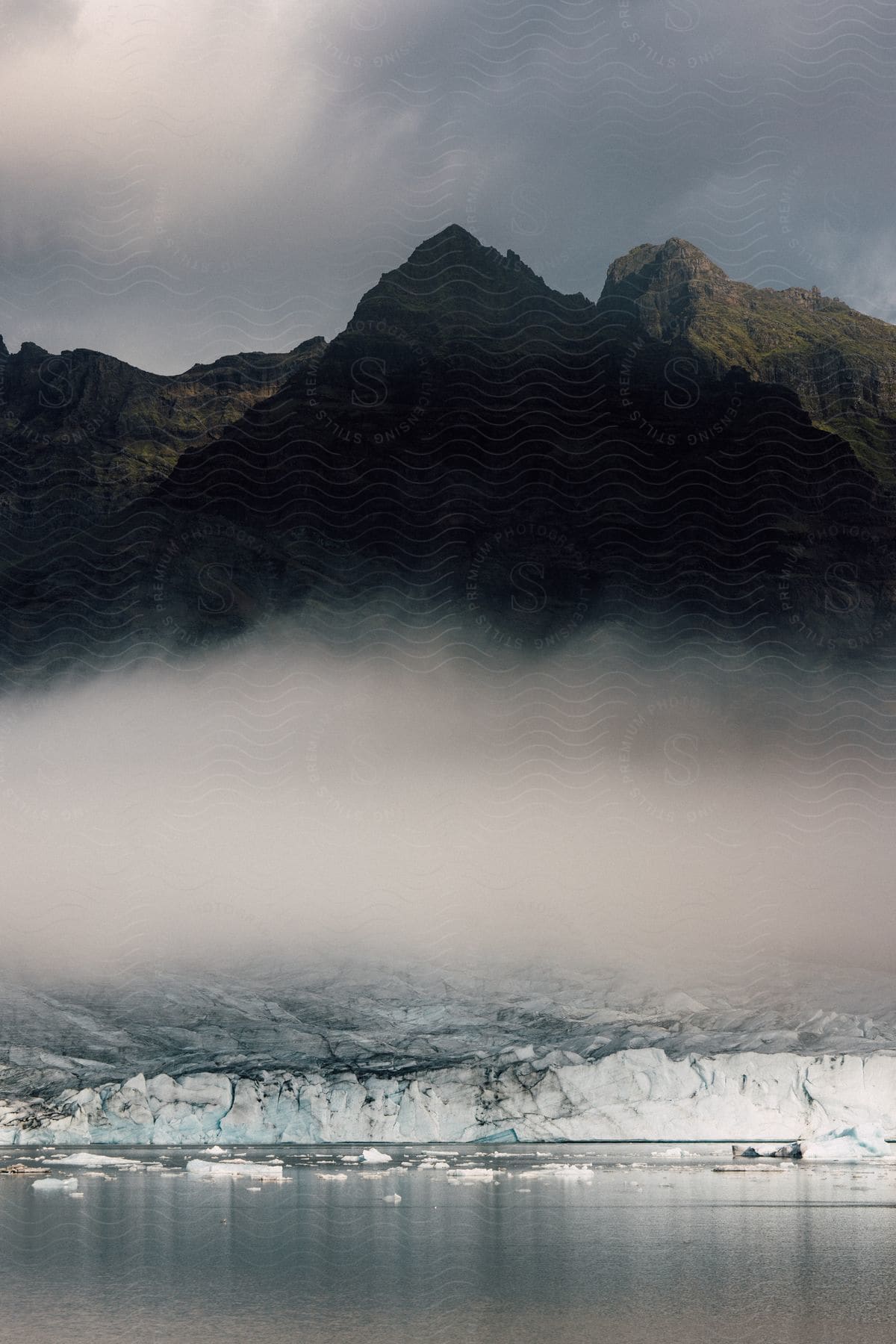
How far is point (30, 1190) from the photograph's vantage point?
7662 cm

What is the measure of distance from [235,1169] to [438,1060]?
2473 inches

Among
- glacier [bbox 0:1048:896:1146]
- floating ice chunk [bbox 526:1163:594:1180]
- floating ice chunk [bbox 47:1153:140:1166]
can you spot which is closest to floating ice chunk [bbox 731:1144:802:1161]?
glacier [bbox 0:1048:896:1146]

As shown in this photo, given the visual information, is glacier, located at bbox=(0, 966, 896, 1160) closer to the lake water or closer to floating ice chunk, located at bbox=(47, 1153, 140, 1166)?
floating ice chunk, located at bbox=(47, 1153, 140, 1166)

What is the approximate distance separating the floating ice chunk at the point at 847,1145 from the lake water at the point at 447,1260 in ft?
55.0

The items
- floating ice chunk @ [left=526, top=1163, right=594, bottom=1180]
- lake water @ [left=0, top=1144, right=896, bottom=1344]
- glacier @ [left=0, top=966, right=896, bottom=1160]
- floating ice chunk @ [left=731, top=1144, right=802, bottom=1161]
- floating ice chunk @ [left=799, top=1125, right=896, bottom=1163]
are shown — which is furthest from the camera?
glacier @ [left=0, top=966, right=896, bottom=1160]

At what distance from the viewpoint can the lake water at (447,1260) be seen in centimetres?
4081

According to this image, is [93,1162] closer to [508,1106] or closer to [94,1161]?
[94,1161]

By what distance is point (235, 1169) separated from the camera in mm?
84688

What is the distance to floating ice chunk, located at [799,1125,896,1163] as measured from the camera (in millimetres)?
101812

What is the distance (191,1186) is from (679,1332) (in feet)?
147

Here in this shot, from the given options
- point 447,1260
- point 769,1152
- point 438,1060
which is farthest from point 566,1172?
point 438,1060

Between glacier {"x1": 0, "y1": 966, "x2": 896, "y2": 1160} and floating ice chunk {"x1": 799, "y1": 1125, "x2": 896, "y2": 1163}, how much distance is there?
2.31ft

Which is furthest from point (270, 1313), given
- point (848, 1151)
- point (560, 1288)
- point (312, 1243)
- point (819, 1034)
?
point (819, 1034)

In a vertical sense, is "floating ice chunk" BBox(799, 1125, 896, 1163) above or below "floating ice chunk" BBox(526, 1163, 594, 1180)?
below
